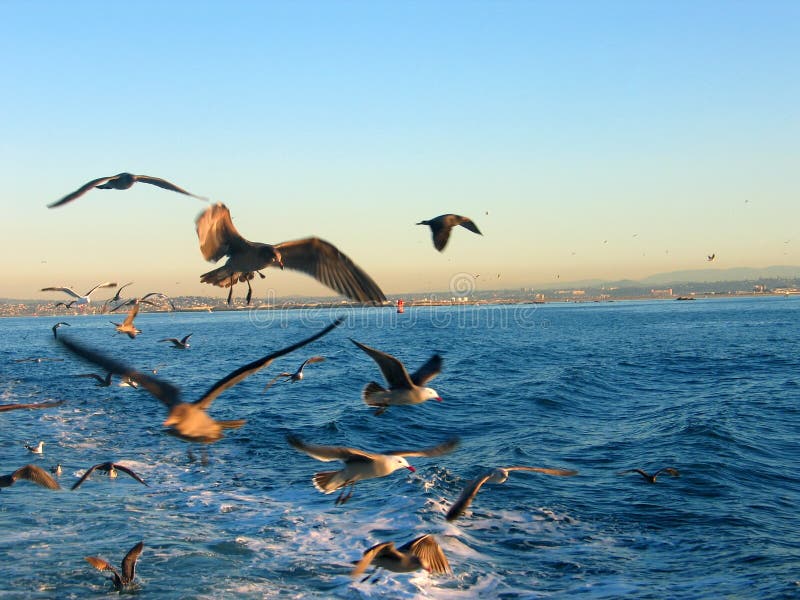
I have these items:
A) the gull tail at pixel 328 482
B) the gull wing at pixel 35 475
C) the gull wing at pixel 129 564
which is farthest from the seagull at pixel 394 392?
the gull wing at pixel 35 475

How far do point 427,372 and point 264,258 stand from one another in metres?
3.64

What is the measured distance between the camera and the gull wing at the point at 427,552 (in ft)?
26.3

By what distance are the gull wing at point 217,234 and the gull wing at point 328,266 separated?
0.41 m

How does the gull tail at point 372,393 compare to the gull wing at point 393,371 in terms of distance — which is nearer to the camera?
the gull wing at point 393,371

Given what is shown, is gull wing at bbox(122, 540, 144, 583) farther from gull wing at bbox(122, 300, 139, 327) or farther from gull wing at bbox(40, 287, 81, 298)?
gull wing at bbox(40, 287, 81, 298)

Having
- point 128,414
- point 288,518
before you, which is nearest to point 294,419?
point 128,414

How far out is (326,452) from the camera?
7809 millimetres

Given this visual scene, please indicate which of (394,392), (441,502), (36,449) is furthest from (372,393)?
(36,449)

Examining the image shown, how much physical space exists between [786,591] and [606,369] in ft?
91.9

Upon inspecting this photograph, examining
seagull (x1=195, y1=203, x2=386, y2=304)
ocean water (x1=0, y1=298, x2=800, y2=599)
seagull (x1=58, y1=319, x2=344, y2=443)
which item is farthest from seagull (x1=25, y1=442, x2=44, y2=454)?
seagull (x1=195, y1=203, x2=386, y2=304)

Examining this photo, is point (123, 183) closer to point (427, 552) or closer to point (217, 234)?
point (217, 234)

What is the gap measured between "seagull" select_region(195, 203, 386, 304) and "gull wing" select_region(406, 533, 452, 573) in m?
3.10

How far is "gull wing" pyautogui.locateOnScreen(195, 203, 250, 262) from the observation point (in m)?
6.61

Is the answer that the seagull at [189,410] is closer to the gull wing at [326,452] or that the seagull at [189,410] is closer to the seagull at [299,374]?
the gull wing at [326,452]
